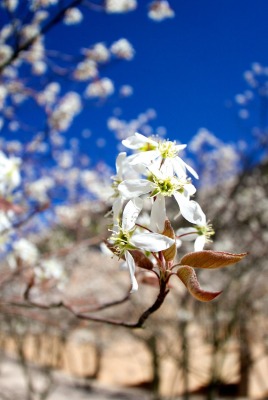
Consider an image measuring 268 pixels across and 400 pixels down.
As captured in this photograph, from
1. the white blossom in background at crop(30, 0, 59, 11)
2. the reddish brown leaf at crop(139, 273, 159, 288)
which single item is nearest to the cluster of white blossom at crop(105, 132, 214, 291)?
the reddish brown leaf at crop(139, 273, 159, 288)

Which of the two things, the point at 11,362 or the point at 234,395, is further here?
the point at 11,362

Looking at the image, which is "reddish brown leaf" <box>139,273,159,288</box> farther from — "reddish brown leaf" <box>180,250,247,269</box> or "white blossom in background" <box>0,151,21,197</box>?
"white blossom in background" <box>0,151,21,197</box>

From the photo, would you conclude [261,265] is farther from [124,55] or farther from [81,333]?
[81,333]

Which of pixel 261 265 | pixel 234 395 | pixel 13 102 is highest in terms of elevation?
pixel 13 102

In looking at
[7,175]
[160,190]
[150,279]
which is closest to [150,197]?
[160,190]

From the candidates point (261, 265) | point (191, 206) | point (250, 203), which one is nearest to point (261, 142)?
point (250, 203)

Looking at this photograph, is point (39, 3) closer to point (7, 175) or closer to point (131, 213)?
point (7, 175)
